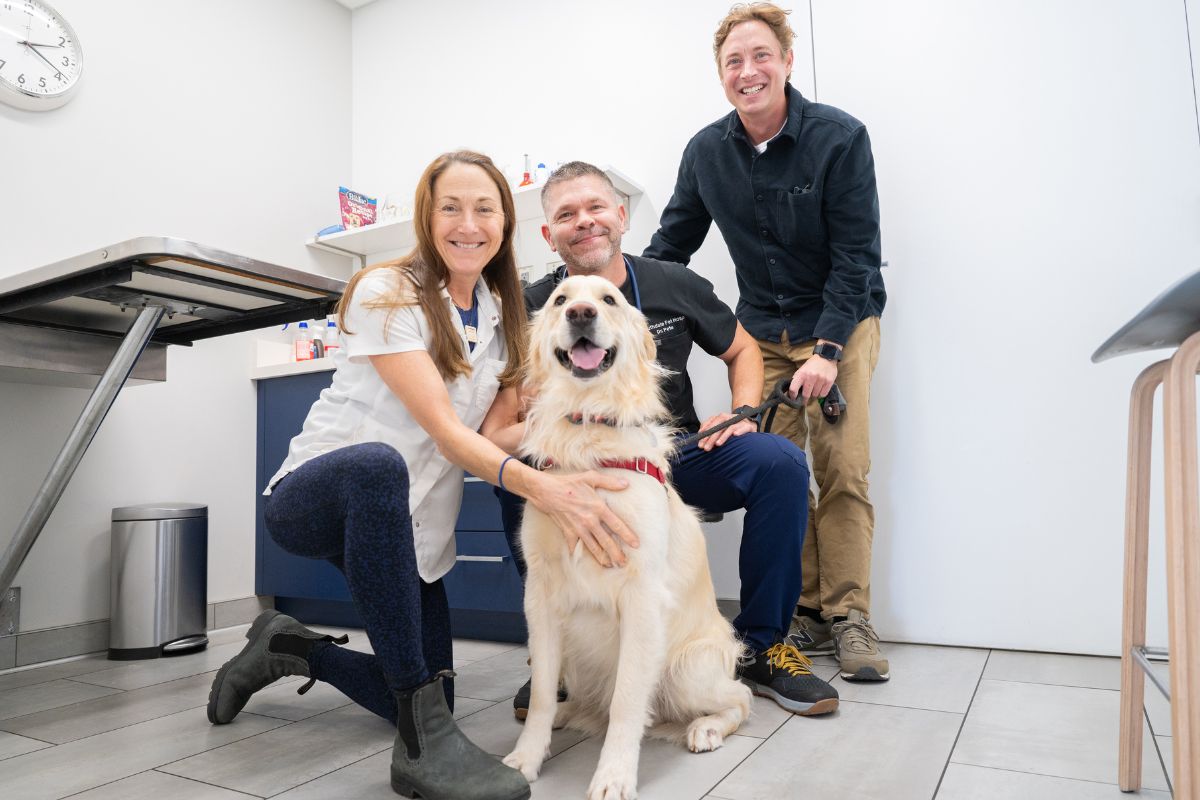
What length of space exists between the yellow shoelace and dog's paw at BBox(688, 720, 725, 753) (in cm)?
35

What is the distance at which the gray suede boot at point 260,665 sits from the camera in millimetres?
1730

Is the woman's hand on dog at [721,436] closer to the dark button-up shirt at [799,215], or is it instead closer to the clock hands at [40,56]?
the dark button-up shirt at [799,215]

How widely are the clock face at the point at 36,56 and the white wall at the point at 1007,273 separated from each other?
2.45 m

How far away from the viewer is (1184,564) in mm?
917

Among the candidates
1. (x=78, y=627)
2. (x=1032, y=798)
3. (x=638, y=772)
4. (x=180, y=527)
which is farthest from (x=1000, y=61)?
(x=78, y=627)

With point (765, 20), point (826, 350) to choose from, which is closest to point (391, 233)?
point (765, 20)

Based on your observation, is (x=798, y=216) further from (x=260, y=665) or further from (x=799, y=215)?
(x=260, y=665)

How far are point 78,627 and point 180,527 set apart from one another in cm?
48

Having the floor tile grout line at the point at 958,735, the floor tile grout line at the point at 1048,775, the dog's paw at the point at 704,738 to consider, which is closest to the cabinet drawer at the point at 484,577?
the dog's paw at the point at 704,738

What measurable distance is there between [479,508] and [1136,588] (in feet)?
6.62

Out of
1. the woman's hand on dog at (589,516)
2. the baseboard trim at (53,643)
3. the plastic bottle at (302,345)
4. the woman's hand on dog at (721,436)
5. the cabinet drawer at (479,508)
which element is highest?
the plastic bottle at (302,345)

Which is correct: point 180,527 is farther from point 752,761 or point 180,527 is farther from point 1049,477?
point 1049,477

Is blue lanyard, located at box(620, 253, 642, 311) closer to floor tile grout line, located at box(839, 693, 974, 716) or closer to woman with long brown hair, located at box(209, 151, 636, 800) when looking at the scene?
woman with long brown hair, located at box(209, 151, 636, 800)

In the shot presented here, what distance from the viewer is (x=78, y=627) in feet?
8.82
